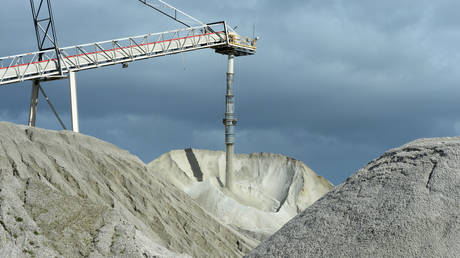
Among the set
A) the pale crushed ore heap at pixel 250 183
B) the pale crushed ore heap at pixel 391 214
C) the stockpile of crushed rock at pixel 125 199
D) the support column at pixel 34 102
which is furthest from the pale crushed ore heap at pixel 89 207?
the pale crushed ore heap at pixel 250 183

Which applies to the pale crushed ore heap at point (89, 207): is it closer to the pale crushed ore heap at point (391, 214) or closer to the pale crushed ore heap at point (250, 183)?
the pale crushed ore heap at point (391, 214)

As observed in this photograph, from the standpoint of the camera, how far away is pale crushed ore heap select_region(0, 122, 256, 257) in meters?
19.2

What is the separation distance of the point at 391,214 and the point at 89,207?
38.4ft

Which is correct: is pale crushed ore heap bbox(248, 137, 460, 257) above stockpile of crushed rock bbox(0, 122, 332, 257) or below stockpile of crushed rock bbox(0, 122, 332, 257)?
above

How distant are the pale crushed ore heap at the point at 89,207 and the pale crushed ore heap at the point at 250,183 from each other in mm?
11388

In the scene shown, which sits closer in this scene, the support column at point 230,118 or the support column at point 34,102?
the support column at point 34,102

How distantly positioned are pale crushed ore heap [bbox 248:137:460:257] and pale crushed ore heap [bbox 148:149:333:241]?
108ft

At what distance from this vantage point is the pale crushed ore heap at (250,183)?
47.1m

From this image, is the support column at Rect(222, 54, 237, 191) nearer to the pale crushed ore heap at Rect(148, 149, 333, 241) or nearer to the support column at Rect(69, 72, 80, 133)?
the pale crushed ore heap at Rect(148, 149, 333, 241)

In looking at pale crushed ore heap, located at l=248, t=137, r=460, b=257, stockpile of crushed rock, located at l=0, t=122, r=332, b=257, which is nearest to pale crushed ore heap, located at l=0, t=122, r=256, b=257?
stockpile of crushed rock, located at l=0, t=122, r=332, b=257

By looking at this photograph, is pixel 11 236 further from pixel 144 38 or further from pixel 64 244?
pixel 144 38

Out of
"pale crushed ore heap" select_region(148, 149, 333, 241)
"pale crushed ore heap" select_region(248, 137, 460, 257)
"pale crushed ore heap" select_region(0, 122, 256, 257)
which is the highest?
"pale crushed ore heap" select_region(248, 137, 460, 257)

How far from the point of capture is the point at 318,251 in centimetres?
1251

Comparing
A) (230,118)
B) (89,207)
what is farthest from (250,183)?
(89,207)
